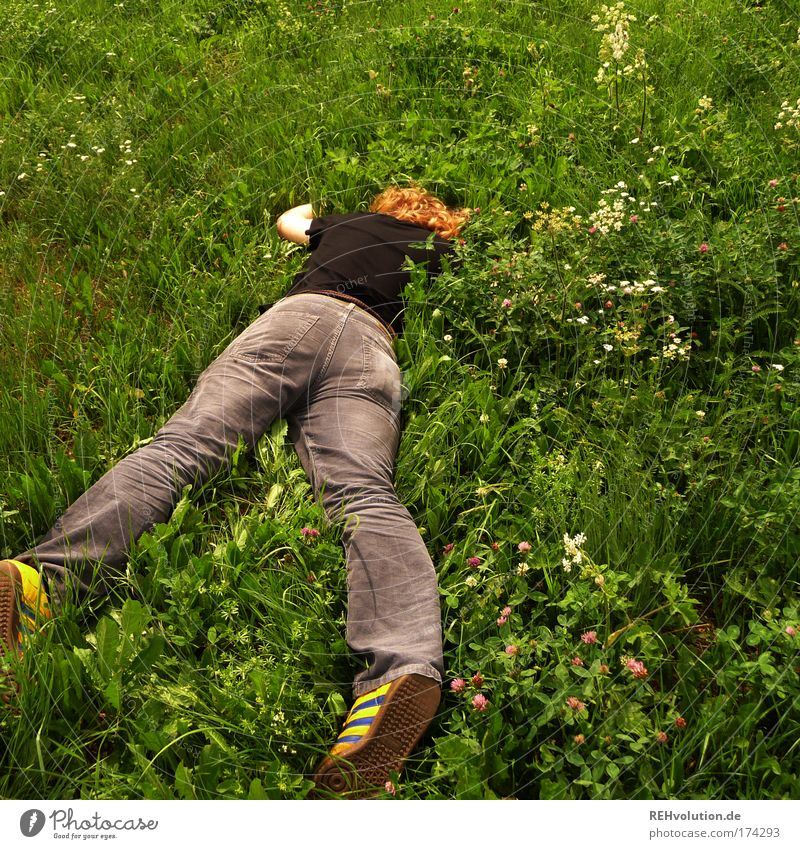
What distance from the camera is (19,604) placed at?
7.23 ft

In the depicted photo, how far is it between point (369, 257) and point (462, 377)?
649 mm

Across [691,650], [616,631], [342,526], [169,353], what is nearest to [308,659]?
[342,526]

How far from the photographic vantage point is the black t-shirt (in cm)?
315

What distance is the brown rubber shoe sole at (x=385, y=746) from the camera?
2045mm

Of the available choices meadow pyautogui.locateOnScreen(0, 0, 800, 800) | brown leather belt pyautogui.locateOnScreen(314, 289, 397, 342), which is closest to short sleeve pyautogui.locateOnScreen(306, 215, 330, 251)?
meadow pyautogui.locateOnScreen(0, 0, 800, 800)

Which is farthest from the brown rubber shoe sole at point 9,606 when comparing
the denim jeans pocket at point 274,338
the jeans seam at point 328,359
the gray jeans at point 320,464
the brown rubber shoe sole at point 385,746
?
the jeans seam at point 328,359

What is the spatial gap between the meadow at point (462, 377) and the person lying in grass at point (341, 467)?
0.09m

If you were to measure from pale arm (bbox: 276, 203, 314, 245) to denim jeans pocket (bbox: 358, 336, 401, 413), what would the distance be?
93 centimetres

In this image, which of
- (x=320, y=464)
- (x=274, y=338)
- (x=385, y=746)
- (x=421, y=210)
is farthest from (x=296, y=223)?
(x=385, y=746)

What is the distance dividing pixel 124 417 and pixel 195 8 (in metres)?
3.78

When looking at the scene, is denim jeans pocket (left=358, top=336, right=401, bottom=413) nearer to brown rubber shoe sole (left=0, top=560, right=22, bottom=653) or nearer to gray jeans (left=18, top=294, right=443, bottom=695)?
gray jeans (left=18, top=294, right=443, bottom=695)
